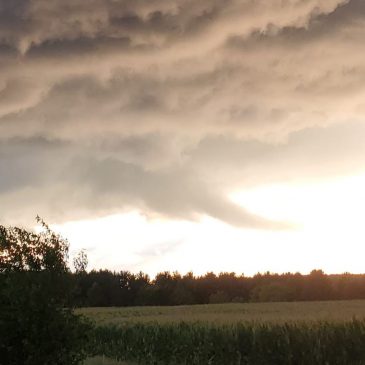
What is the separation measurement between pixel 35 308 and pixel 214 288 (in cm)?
9691

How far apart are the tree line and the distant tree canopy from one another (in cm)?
7209

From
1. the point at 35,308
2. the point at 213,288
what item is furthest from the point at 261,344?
the point at 213,288

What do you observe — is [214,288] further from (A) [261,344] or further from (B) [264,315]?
(A) [261,344]

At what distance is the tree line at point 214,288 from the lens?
307 feet

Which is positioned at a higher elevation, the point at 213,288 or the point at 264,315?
the point at 213,288

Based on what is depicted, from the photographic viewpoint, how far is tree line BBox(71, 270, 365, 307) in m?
93.4

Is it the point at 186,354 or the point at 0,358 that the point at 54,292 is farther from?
the point at 186,354

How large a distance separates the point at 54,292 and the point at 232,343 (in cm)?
1092

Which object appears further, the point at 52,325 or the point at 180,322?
the point at 180,322

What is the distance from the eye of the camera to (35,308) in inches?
582

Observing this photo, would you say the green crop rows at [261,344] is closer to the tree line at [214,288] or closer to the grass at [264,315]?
the grass at [264,315]

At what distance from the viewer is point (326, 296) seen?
9338cm

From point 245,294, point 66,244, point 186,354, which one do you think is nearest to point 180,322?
point 186,354

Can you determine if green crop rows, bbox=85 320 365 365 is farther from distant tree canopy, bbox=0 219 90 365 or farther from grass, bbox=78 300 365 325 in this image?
distant tree canopy, bbox=0 219 90 365
